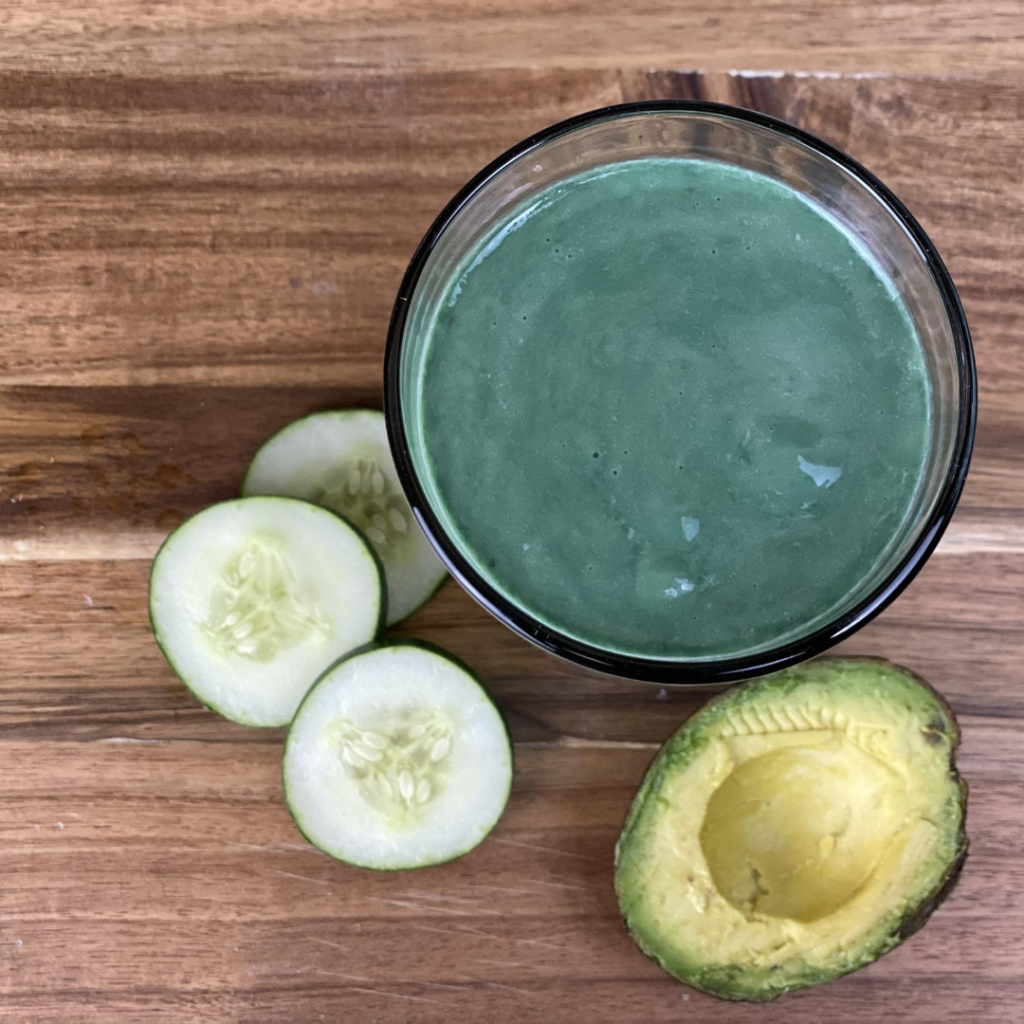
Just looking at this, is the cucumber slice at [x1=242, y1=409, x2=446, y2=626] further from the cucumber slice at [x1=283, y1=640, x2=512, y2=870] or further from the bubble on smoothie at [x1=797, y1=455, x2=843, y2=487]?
the bubble on smoothie at [x1=797, y1=455, x2=843, y2=487]

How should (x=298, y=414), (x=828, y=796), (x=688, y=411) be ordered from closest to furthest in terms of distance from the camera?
(x=688, y=411), (x=828, y=796), (x=298, y=414)

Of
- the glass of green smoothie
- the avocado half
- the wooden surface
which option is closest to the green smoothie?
the glass of green smoothie

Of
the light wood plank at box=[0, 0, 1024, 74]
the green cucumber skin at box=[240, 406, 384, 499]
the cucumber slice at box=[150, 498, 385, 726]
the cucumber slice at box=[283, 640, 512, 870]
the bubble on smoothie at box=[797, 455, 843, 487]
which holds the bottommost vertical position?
the cucumber slice at box=[283, 640, 512, 870]

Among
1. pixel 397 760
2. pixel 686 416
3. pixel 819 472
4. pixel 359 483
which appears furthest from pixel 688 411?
pixel 397 760

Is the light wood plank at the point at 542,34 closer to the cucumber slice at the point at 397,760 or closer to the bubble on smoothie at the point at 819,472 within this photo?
the bubble on smoothie at the point at 819,472

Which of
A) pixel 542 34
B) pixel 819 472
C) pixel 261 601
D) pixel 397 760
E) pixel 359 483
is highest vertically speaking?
pixel 542 34

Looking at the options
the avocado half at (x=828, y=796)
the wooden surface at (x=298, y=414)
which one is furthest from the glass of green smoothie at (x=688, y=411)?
the wooden surface at (x=298, y=414)

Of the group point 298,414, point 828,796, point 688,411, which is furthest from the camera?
point 298,414

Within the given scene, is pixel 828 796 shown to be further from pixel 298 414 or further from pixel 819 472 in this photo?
pixel 298 414
